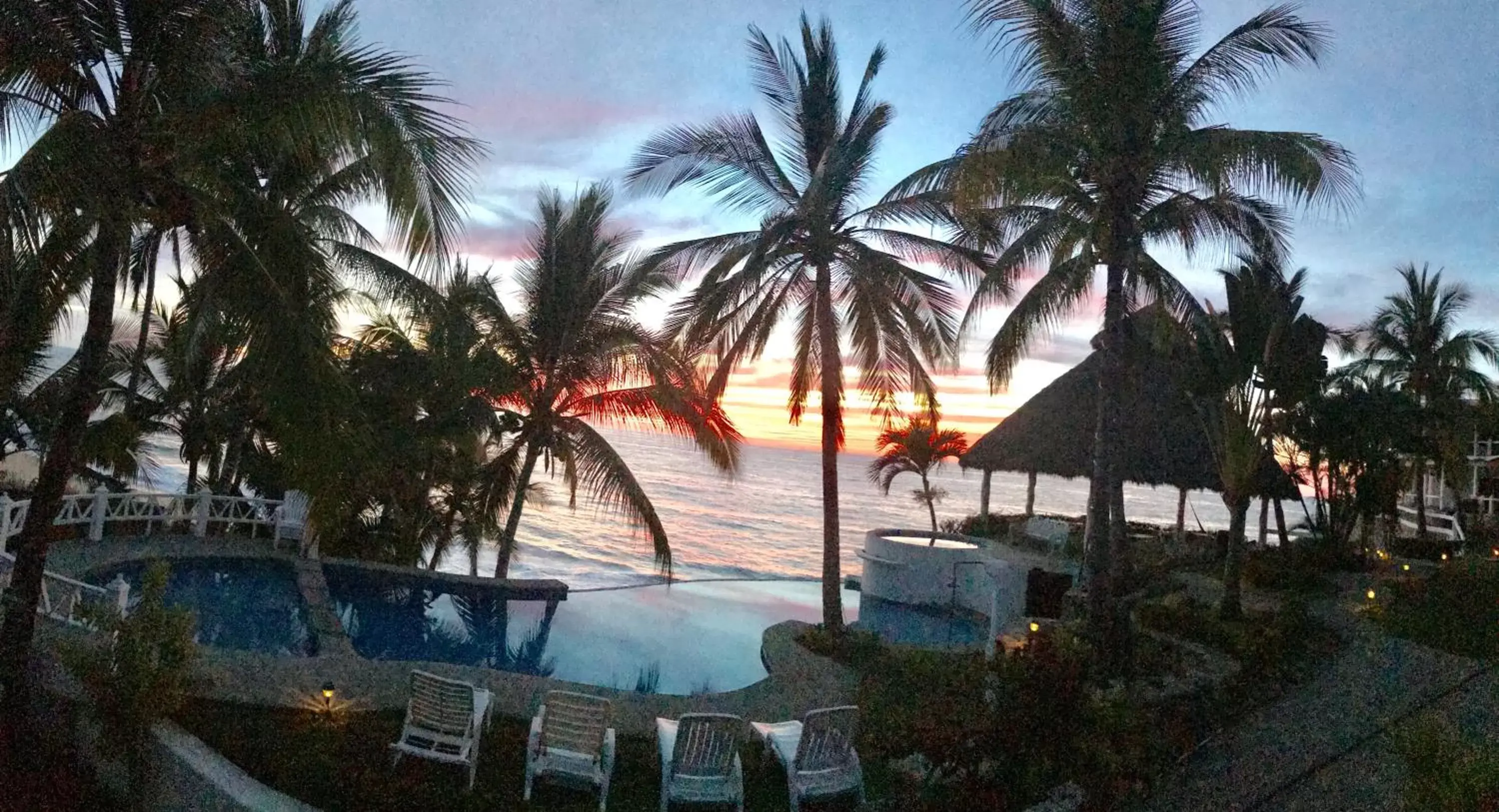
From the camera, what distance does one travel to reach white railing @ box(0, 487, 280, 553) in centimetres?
1286

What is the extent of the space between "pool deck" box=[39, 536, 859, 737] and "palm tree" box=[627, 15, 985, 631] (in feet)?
4.12

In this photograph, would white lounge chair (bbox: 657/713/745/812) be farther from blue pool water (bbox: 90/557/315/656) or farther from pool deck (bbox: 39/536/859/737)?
blue pool water (bbox: 90/557/315/656)

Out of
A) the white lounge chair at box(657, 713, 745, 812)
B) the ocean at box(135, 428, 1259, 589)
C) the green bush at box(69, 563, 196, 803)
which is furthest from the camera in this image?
the ocean at box(135, 428, 1259, 589)

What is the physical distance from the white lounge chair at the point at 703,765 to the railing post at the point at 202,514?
36.8ft

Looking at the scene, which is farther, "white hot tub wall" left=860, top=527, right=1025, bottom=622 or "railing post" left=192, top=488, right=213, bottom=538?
"white hot tub wall" left=860, top=527, right=1025, bottom=622

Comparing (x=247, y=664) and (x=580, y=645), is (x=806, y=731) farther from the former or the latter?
(x=580, y=645)

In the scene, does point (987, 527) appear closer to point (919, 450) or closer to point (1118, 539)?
point (919, 450)

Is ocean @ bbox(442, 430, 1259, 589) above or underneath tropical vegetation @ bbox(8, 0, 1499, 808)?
underneath

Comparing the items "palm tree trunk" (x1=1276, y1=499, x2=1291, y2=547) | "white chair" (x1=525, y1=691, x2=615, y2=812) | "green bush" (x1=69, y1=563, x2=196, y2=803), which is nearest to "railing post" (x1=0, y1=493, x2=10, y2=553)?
"green bush" (x1=69, y1=563, x2=196, y2=803)

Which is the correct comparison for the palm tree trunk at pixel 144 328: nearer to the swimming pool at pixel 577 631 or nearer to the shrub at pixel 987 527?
the swimming pool at pixel 577 631

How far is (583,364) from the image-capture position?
44.6 ft

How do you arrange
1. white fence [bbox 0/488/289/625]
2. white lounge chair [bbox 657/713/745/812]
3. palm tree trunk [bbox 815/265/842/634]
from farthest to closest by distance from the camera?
1. palm tree trunk [bbox 815/265/842/634]
2. white fence [bbox 0/488/289/625]
3. white lounge chair [bbox 657/713/745/812]

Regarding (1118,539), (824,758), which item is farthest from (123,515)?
(1118,539)

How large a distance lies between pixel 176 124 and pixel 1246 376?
10201 mm
